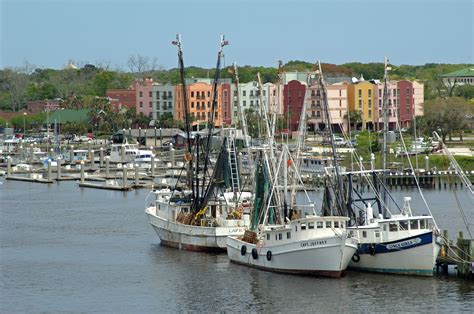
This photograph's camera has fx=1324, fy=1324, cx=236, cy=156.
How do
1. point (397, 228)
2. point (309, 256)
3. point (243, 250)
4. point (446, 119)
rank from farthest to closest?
point (446, 119) → point (243, 250) → point (309, 256) → point (397, 228)

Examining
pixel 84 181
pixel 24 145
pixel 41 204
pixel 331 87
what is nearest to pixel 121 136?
pixel 24 145

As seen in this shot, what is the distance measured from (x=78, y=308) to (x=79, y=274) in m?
9.11

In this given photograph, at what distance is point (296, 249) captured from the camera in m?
60.7

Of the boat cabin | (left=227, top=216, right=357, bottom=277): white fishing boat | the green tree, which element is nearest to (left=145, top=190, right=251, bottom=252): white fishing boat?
(left=227, top=216, right=357, bottom=277): white fishing boat

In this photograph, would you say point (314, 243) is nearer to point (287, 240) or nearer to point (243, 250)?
point (287, 240)

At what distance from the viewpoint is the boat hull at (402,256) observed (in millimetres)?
59188

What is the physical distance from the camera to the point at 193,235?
70.5 meters

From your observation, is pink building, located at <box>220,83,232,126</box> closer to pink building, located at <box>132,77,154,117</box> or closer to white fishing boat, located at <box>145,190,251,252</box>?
pink building, located at <box>132,77,154,117</box>

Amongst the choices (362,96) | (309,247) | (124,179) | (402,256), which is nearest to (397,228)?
(402,256)

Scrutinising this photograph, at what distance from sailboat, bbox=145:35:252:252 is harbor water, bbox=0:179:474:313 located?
907 millimetres

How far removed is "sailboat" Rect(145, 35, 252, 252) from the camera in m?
69.3

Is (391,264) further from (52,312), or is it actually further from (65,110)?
(65,110)

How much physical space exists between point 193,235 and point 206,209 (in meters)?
1.87

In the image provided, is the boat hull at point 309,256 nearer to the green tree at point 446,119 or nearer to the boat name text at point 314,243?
the boat name text at point 314,243
